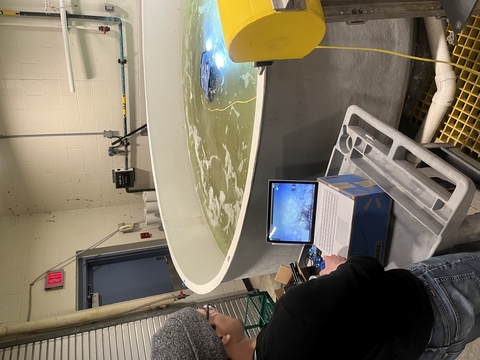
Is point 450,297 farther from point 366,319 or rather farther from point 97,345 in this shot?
point 97,345

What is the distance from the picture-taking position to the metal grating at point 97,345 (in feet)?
8.34

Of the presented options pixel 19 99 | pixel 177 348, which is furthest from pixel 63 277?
pixel 177 348

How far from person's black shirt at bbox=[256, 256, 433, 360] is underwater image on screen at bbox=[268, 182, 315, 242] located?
428mm

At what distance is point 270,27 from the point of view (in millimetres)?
653

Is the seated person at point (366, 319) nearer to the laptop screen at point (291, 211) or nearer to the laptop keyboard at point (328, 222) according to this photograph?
the laptop keyboard at point (328, 222)

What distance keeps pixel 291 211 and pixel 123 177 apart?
268 centimetres

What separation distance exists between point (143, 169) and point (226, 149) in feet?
6.99

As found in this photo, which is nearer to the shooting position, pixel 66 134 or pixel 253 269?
pixel 253 269

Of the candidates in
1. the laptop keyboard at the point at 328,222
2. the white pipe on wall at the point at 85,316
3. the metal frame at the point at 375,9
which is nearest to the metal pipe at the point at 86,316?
the white pipe on wall at the point at 85,316

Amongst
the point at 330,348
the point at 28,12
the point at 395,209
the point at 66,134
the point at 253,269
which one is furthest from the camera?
the point at 66,134

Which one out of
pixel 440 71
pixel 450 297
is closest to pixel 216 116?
pixel 440 71

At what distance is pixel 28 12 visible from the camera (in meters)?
2.70

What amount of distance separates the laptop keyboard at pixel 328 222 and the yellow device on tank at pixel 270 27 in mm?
487

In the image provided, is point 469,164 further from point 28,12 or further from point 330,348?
point 28,12
